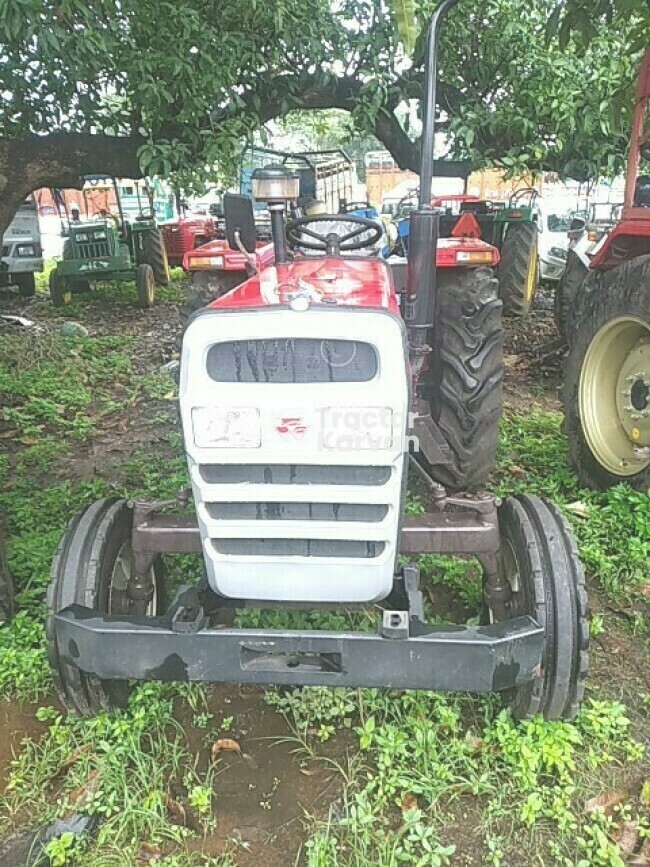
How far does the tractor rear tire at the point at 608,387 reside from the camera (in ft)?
12.1

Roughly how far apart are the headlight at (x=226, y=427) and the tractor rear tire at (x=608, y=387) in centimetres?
235

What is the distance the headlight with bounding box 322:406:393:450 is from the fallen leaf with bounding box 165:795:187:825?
3.80 ft

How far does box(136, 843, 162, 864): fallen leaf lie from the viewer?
2.05 meters

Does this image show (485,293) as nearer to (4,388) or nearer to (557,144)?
(557,144)

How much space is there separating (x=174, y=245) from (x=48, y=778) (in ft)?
36.7

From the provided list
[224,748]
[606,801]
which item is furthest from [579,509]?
[224,748]

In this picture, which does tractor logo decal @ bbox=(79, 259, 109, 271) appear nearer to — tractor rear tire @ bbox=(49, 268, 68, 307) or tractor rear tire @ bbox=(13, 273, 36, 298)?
tractor rear tire @ bbox=(49, 268, 68, 307)

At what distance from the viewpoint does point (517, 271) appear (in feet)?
28.1

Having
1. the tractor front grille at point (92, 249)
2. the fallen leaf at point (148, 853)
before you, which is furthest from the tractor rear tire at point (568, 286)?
the tractor front grille at point (92, 249)

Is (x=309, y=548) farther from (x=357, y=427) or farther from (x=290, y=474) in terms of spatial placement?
(x=357, y=427)

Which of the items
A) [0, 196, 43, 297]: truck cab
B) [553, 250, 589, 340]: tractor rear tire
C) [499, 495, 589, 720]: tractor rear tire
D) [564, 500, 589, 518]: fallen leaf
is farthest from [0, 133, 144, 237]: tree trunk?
[499, 495, 589, 720]: tractor rear tire

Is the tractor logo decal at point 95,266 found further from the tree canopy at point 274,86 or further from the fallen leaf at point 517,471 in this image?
the fallen leaf at point 517,471

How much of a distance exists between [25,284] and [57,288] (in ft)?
3.98

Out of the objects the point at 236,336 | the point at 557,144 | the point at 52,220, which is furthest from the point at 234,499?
the point at 52,220
